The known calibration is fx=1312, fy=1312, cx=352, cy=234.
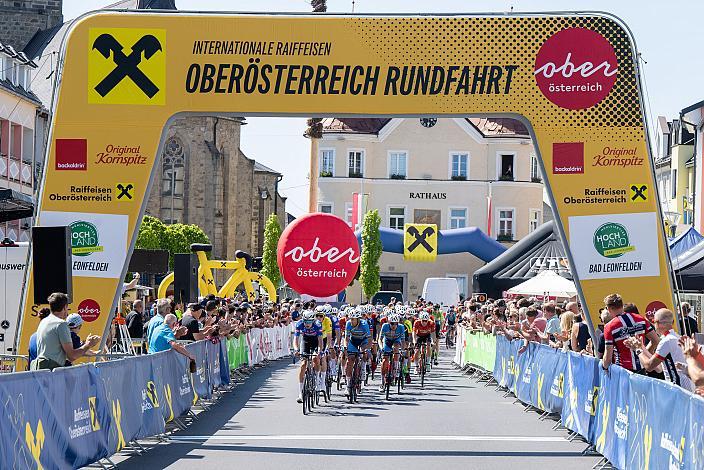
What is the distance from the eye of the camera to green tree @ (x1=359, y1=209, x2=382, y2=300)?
68.6m

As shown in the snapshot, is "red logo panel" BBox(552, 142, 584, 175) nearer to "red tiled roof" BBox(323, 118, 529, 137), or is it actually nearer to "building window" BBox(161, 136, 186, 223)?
"red tiled roof" BBox(323, 118, 529, 137)

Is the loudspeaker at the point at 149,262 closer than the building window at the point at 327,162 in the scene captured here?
Yes

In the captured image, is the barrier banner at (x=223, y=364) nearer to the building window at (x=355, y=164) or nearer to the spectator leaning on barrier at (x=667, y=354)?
the spectator leaning on barrier at (x=667, y=354)

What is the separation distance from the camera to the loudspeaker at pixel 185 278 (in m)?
28.3

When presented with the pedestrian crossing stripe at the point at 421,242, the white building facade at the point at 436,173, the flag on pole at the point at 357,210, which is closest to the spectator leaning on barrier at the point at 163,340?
the pedestrian crossing stripe at the point at 421,242

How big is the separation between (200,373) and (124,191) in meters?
3.26

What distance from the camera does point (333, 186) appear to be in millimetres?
79438

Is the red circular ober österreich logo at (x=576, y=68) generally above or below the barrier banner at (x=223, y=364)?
above

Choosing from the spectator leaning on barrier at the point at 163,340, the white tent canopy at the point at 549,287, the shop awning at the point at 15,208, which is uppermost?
the shop awning at the point at 15,208

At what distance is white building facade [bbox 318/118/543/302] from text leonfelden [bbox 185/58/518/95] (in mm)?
60219

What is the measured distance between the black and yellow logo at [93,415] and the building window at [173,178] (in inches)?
2728

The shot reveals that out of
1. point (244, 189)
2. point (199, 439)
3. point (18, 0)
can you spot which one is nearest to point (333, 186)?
point (244, 189)

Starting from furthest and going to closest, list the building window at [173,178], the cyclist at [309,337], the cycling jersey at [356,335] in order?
the building window at [173,178] → the cycling jersey at [356,335] → the cyclist at [309,337]

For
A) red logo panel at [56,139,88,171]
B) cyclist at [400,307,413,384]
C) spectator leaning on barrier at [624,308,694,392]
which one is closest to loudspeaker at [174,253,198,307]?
cyclist at [400,307,413,384]
